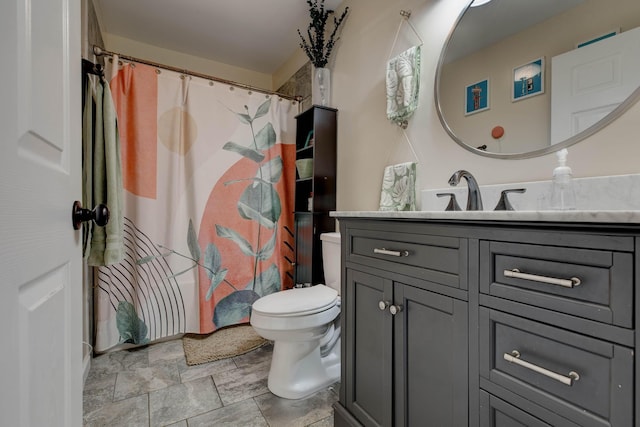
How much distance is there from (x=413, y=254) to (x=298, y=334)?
82cm

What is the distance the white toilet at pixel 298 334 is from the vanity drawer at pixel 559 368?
889 millimetres

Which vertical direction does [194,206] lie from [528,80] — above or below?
below

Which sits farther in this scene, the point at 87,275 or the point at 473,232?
the point at 87,275

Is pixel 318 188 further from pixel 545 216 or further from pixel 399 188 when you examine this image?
Result: pixel 545 216

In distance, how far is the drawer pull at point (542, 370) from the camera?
60 cm

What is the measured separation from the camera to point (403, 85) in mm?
1535

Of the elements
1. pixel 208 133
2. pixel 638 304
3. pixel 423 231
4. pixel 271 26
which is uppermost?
pixel 271 26

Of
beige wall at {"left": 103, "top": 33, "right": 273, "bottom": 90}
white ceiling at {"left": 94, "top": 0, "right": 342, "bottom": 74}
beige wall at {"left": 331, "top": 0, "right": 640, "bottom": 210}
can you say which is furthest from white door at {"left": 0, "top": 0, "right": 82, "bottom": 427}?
beige wall at {"left": 103, "top": 33, "right": 273, "bottom": 90}

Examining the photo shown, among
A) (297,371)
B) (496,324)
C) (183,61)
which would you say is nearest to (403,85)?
(496,324)

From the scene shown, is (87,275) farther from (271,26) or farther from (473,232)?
(271,26)

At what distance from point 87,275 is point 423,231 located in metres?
1.90

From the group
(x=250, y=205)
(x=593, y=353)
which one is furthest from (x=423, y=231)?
(x=250, y=205)

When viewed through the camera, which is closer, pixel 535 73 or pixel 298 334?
pixel 535 73

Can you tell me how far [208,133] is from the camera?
226cm
